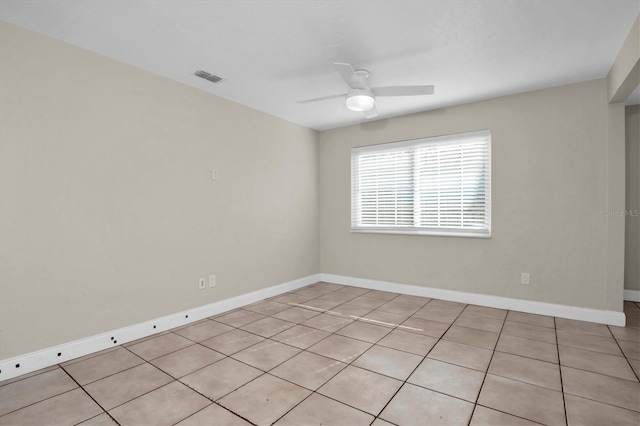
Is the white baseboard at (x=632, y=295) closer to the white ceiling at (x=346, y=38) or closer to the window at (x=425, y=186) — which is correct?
the window at (x=425, y=186)

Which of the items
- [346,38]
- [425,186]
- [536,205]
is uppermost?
[346,38]

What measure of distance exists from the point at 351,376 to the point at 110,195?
2560 mm

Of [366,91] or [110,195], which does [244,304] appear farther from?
[366,91]

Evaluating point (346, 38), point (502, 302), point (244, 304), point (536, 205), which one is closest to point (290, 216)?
point (244, 304)

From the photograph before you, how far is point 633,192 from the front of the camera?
4141 millimetres

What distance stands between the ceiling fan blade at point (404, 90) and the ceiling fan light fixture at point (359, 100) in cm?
10

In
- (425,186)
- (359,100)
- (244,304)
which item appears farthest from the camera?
(425,186)

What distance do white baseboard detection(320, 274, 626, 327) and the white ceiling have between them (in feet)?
8.11

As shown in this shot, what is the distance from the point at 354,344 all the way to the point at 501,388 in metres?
1.16

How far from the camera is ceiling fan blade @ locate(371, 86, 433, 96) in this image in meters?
2.73

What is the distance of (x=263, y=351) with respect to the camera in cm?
269

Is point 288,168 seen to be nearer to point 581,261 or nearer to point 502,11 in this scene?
point 502,11

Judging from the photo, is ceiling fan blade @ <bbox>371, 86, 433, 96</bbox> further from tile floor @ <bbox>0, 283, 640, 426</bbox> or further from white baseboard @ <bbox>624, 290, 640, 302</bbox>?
white baseboard @ <bbox>624, 290, 640, 302</bbox>

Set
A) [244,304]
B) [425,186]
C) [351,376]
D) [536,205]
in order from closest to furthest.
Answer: [351,376], [536,205], [244,304], [425,186]
